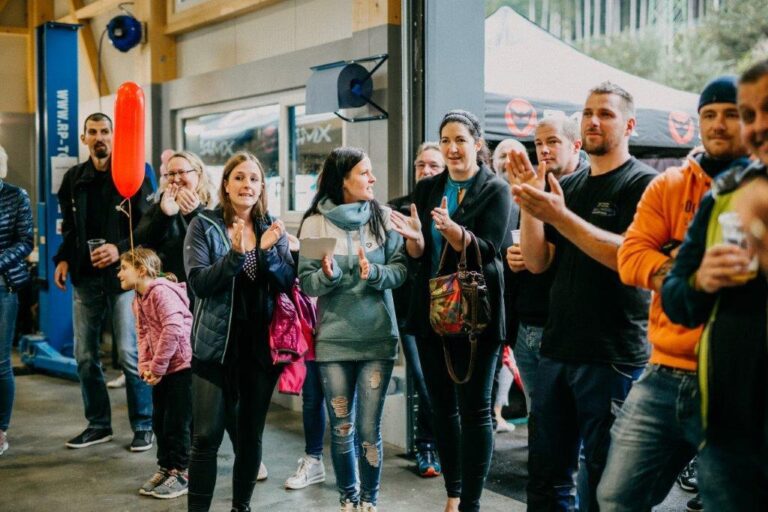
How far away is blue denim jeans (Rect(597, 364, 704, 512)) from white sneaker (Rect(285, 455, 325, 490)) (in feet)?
7.65

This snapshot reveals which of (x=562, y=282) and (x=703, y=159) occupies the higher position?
(x=703, y=159)

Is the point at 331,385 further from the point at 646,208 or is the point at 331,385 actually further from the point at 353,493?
the point at 646,208

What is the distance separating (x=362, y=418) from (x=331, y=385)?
20 centimetres

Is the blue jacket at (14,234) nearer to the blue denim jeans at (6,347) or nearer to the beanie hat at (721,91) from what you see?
the blue denim jeans at (6,347)

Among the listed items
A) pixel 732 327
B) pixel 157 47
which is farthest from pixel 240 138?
pixel 732 327

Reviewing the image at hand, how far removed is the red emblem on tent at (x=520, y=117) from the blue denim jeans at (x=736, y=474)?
4.55 m

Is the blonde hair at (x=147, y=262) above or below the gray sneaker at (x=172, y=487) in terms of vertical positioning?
above

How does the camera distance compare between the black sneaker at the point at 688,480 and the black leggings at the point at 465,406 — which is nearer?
the black leggings at the point at 465,406

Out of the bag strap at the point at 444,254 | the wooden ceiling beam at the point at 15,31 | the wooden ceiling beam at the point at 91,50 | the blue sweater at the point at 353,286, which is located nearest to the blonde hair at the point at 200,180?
the blue sweater at the point at 353,286

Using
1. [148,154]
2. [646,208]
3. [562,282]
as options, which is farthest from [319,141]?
[646,208]

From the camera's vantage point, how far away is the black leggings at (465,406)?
3.65m

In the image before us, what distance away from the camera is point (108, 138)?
5.52m

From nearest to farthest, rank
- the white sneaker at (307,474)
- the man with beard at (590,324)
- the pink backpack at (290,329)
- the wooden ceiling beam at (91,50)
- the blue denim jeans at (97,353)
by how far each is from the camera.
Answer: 1. the man with beard at (590,324)
2. the pink backpack at (290,329)
3. the white sneaker at (307,474)
4. the blue denim jeans at (97,353)
5. the wooden ceiling beam at (91,50)

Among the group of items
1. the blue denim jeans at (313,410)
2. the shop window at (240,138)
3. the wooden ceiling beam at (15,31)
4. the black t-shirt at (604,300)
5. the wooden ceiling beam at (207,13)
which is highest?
the wooden ceiling beam at (15,31)
